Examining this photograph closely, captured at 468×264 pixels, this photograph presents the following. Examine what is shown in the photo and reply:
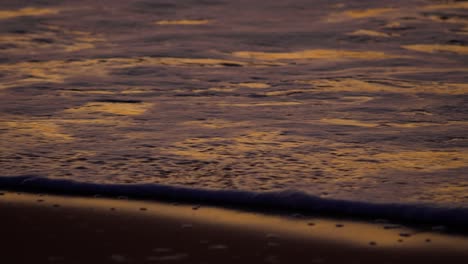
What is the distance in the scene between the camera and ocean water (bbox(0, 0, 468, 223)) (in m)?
4.17

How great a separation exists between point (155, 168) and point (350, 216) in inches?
44.0

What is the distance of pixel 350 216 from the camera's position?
3730 millimetres

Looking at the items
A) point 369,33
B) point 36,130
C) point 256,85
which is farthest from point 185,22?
point 36,130

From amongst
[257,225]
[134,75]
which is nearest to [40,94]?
[134,75]

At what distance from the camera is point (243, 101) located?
19.2 ft

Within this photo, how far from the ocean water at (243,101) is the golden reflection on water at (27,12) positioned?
0.03 meters

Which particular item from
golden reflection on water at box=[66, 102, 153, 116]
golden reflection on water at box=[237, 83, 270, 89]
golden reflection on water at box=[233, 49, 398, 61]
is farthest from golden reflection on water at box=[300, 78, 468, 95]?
golden reflection on water at box=[66, 102, 153, 116]

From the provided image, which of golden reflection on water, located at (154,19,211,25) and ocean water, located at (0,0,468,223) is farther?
golden reflection on water, located at (154,19,211,25)

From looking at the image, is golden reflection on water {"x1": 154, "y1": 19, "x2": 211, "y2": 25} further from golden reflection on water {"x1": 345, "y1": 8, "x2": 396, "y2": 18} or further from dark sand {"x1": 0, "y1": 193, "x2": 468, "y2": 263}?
dark sand {"x1": 0, "y1": 193, "x2": 468, "y2": 263}

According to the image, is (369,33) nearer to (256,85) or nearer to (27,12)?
(256,85)

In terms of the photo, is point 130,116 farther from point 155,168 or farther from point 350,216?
point 350,216

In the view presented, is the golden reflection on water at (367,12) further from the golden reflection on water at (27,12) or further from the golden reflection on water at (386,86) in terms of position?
the golden reflection on water at (27,12)

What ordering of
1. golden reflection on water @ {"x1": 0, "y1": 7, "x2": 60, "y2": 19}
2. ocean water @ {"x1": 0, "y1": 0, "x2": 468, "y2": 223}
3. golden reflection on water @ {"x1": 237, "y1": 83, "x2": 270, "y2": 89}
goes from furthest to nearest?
1. golden reflection on water @ {"x1": 0, "y1": 7, "x2": 60, "y2": 19}
2. golden reflection on water @ {"x1": 237, "y1": 83, "x2": 270, "y2": 89}
3. ocean water @ {"x1": 0, "y1": 0, "x2": 468, "y2": 223}

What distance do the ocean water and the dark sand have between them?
0.21 metres
